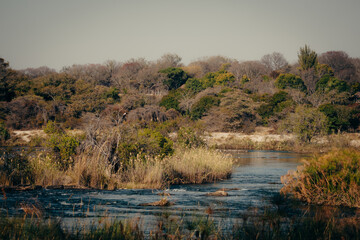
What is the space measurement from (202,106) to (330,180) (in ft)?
151

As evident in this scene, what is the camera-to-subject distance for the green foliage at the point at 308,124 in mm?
45594

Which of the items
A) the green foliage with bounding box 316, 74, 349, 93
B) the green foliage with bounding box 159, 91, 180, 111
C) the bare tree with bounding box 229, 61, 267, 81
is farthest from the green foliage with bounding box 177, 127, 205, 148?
the bare tree with bounding box 229, 61, 267, 81

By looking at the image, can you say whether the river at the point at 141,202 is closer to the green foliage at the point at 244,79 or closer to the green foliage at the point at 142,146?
the green foliage at the point at 142,146

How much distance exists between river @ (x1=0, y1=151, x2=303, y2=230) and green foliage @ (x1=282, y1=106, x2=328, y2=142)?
966 inches

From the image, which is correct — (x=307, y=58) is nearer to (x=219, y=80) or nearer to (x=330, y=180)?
(x=219, y=80)

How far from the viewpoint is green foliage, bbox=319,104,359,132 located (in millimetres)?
50250

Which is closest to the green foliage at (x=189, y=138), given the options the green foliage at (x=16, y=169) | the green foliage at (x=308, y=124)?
the green foliage at (x=16, y=169)

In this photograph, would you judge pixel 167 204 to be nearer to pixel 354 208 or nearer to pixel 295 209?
pixel 295 209

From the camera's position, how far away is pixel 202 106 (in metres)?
61.1

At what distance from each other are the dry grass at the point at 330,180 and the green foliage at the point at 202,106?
4475cm

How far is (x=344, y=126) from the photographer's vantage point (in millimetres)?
51469

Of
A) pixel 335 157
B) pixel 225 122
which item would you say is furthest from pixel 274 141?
pixel 335 157

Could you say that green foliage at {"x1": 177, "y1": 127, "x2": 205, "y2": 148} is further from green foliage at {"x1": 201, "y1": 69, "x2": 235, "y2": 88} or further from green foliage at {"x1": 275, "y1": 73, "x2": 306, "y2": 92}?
green foliage at {"x1": 201, "y1": 69, "x2": 235, "y2": 88}

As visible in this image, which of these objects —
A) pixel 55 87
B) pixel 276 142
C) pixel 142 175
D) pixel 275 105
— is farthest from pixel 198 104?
pixel 142 175
